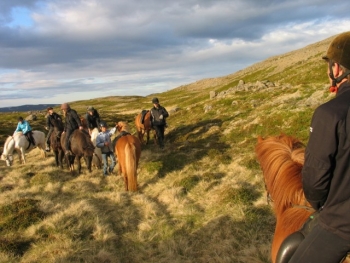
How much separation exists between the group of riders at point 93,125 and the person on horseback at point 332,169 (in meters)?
10.8

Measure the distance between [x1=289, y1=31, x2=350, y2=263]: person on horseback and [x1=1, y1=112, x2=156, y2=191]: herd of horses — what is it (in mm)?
8583

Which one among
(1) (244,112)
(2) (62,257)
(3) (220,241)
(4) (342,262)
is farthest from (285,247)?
(1) (244,112)

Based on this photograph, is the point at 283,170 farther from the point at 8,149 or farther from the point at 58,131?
the point at 8,149

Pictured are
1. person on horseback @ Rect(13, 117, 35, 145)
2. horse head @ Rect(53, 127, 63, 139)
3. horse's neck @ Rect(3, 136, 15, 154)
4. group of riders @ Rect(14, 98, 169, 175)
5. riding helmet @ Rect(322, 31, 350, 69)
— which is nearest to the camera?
riding helmet @ Rect(322, 31, 350, 69)

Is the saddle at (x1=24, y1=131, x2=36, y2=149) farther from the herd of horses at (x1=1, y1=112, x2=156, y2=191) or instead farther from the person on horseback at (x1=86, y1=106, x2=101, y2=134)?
the person on horseback at (x1=86, y1=106, x2=101, y2=134)

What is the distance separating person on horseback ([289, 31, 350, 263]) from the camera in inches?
88.1

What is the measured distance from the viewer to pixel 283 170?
3.72m

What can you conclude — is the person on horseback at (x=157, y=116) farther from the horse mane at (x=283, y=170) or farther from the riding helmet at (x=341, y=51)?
the riding helmet at (x=341, y=51)

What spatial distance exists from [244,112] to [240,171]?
9.37 metres

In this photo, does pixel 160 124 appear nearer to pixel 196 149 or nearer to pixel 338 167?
pixel 196 149

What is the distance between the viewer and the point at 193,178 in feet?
36.3

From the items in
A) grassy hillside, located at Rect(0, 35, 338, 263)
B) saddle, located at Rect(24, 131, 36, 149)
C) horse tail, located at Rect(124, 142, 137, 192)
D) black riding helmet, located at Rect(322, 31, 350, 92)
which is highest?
black riding helmet, located at Rect(322, 31, 350, 92)

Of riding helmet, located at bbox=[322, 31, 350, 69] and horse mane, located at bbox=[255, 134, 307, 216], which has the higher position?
riding helmet, located at bbox=[322, 31, 350, 69]

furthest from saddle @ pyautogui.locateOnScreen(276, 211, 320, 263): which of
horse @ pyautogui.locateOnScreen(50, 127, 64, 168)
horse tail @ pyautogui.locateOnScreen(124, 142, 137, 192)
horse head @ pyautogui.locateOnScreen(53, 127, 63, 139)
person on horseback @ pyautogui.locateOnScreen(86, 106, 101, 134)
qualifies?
horse head @ pyautogui.locateOnScreen(53, 127, 63, 139)
